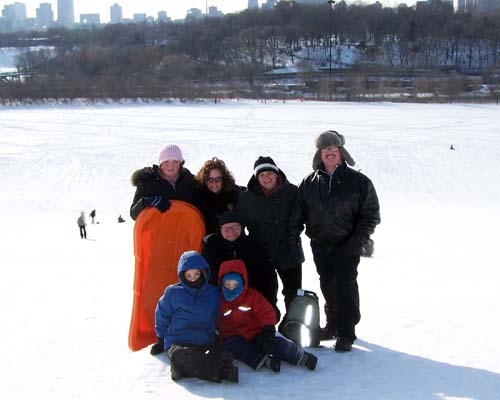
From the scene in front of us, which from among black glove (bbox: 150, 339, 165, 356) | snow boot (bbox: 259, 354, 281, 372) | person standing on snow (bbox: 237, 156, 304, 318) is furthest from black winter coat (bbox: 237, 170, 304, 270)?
black glove (bbox: 150, 339, 165, 356)

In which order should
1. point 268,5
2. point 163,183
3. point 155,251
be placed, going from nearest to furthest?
point 163,183 → point 155,251 → point 268,5

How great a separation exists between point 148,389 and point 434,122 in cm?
3372

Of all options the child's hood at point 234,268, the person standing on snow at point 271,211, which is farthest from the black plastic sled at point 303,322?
the child's hood at point 234,268

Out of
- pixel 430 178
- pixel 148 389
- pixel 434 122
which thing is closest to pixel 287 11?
pixel 434 122

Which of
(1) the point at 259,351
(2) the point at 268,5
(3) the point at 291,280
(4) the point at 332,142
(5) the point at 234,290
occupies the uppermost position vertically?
(2) the point at 268,5

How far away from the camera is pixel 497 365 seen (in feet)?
13.1

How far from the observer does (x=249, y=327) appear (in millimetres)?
3953

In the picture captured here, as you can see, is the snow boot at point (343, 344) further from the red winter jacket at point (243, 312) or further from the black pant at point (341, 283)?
the red winter jacket at point (243, 312)

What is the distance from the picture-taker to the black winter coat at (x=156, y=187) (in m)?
4.40

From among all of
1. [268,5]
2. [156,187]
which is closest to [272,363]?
[156,187]

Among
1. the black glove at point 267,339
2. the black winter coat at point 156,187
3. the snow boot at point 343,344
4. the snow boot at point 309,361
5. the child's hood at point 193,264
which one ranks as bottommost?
the snow boot at point 343,344

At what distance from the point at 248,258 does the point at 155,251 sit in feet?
2.79

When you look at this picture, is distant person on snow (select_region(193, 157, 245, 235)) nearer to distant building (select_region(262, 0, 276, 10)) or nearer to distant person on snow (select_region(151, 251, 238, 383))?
distant person on snow (select_region(151, 251, 238, 383))

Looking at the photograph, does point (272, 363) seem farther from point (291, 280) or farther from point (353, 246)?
point (353, 246)
